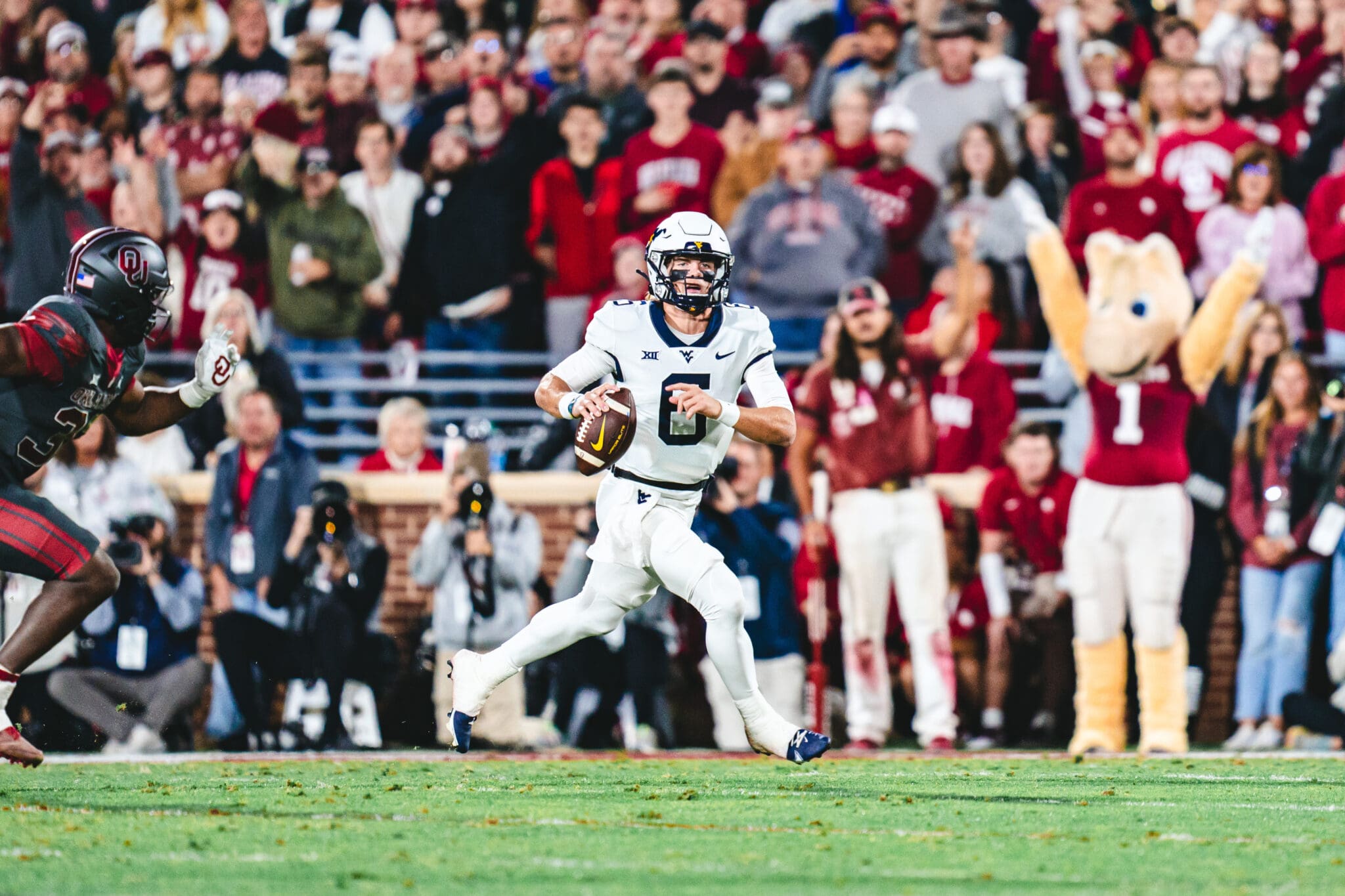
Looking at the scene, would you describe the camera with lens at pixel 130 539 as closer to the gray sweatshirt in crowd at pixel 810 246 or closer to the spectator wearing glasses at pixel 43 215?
the spectator wearing glasses at pixel 43 215

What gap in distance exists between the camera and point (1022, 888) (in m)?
5.38

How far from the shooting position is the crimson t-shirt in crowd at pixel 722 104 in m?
13.7


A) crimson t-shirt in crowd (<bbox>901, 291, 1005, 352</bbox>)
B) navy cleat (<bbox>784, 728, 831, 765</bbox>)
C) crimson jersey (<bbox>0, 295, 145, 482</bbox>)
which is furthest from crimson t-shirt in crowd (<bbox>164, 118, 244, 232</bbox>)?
navy cleat (<bbox>784, 728, 831, 765</bbox>)

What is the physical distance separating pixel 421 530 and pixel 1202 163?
528 cm

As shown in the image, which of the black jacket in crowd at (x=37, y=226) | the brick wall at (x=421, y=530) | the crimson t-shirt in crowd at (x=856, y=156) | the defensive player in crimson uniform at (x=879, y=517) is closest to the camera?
the defensive player in crimson uniform at (x=879, y=517)

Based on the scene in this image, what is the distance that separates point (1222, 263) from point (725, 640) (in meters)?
5.88

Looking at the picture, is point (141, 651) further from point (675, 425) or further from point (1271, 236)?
point (1271, 236)

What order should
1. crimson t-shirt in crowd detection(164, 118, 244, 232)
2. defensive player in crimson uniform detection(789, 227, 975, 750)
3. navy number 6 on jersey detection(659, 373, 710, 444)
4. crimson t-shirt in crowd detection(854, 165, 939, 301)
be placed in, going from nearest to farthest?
navy number 6 on jersey detection(659, 373, 710, 444), defensive player in crimson uniform detection(789, 227, 975, 750), crimson t-shirt in crowd detection(854, 165, 939, 301), crimson t-shirt in crowd detection(164, 118, 244, 232)

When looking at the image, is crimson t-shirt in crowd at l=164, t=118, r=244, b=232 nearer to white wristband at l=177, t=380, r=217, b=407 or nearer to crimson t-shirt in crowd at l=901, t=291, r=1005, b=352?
crimson t-shirt in crowd at l=901, t=291, r=1005, b=352

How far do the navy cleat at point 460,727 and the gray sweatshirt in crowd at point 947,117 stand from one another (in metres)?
6.23

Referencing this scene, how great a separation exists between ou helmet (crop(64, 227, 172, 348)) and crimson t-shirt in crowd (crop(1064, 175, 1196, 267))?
655 centimetres

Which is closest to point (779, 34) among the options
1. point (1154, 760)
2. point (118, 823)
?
point (1154, 760)

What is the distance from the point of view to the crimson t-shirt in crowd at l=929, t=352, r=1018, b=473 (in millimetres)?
11727

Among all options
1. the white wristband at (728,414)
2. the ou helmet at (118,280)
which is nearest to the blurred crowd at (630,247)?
the white wristband at (728,414)
